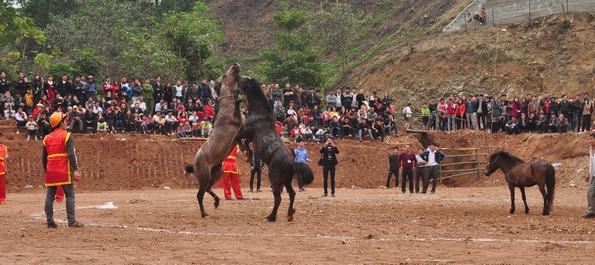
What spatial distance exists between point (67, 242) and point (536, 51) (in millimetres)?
44384

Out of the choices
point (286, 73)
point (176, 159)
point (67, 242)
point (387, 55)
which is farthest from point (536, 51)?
point (67, 242)

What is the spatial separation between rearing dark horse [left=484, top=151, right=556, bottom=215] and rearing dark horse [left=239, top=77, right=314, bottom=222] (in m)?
6.34

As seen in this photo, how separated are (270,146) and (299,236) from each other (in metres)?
3.39

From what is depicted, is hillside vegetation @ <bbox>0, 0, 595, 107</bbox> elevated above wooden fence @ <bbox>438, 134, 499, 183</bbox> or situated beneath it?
elevated above

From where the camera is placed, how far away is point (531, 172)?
66.9 feet

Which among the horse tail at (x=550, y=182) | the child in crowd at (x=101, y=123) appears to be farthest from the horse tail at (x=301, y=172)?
the child in crowd at (x=101, y=123)

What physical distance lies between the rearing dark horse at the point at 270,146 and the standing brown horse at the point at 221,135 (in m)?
0.31

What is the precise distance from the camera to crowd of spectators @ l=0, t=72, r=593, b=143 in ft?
113

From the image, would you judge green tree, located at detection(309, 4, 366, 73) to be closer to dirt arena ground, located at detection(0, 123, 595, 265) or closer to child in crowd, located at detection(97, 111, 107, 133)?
child in crowd, located at detection(97, 111, 107, 133)

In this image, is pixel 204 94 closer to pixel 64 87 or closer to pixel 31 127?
pixel 64 87

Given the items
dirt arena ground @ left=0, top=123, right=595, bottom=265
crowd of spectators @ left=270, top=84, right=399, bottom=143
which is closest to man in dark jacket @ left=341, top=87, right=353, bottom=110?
crowd of spectators @ left=270, top=84, right=399, bottom=143

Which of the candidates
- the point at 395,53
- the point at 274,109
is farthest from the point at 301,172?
the point at 395,53

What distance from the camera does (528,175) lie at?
2052cm

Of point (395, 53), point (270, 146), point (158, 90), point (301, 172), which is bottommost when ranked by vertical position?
point (301, 172)
